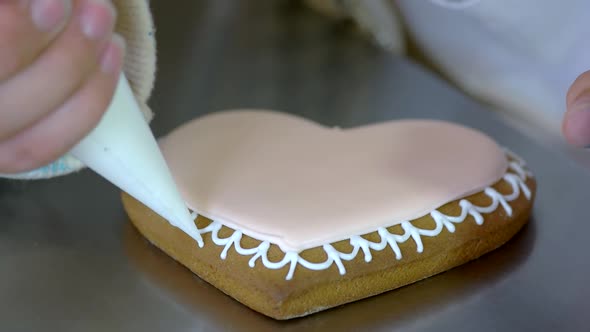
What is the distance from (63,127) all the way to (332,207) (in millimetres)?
216

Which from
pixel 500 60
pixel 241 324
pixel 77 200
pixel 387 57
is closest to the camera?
pixel 241 324

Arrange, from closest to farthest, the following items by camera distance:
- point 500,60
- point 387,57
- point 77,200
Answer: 1. point 77,200
2. point 500,60
3. point 387,57

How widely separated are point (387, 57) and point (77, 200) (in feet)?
1.50

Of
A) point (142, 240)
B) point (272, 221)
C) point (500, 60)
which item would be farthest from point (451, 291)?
point (500, 60)

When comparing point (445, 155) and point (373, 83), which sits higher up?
point (445, 155)

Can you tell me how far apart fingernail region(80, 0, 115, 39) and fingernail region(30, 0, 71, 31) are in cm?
2

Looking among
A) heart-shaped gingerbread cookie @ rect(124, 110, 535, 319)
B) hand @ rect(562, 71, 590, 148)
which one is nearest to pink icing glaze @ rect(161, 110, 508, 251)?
heart-shaped gingerbread cookie @ rect(124, 110, 535, 319)

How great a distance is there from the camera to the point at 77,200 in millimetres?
650

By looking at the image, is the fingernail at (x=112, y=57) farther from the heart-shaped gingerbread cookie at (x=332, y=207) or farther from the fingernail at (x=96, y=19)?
the heart-shaped gingerbread cookie at (x=332, y=207)

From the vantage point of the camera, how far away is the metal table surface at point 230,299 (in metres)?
0.52

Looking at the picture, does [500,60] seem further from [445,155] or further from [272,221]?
[272,221]

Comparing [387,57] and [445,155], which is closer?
[445,155]

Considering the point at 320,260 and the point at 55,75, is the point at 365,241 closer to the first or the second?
the point at 320,260

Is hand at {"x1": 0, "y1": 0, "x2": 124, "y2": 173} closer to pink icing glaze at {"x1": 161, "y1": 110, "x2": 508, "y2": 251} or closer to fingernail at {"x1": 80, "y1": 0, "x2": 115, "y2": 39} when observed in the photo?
fingernail at {"x1": 80, "y1": 0, "x2": 115, "y2": 39}
